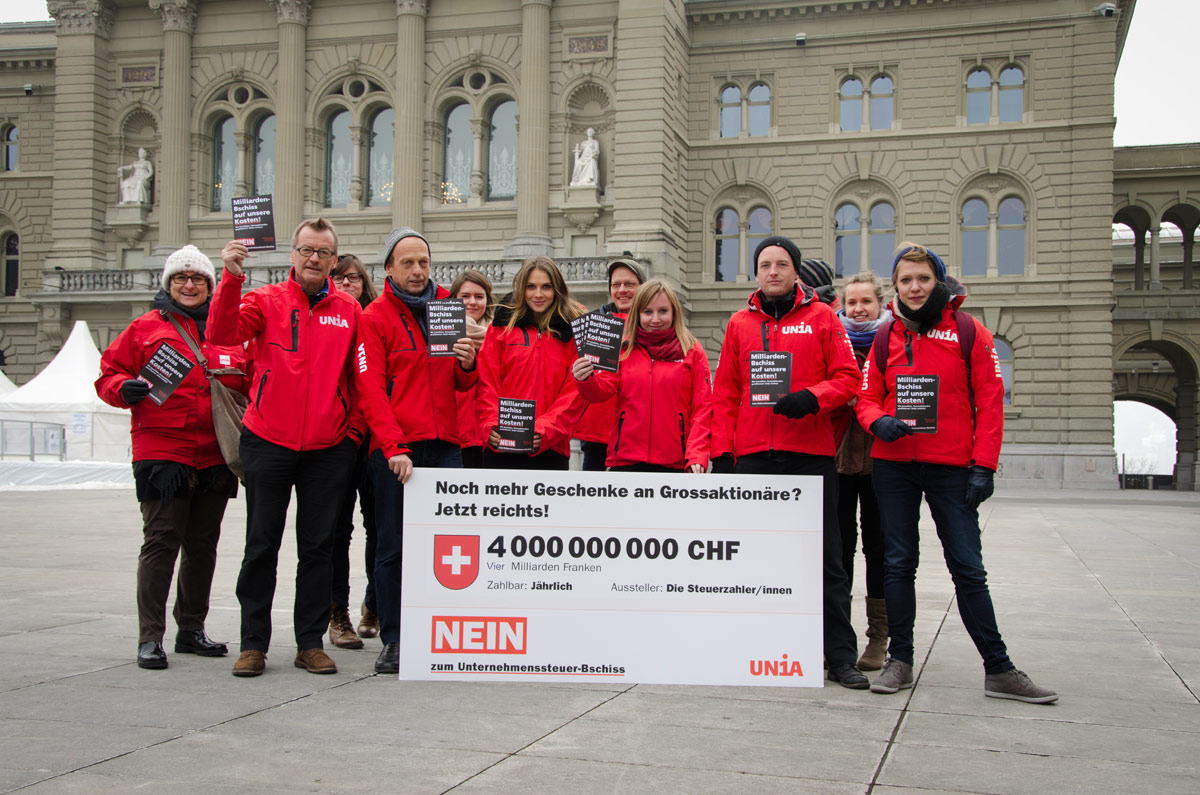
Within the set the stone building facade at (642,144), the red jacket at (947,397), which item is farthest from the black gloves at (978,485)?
the stone building facade at (642,144)

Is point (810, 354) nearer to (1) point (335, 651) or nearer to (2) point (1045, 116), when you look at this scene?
(1) point (335, 651)

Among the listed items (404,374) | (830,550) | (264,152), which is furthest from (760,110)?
(830,550)

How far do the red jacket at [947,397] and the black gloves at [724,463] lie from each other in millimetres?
763

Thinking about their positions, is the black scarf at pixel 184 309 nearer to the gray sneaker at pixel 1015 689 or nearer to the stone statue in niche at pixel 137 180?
the gray sneaker at pixel 1015 689

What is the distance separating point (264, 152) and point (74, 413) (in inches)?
654

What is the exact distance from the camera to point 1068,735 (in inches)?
187

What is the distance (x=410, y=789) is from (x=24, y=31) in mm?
49361

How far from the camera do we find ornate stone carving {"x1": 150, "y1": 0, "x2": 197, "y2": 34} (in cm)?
4041

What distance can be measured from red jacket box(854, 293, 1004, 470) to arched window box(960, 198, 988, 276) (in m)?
32.4

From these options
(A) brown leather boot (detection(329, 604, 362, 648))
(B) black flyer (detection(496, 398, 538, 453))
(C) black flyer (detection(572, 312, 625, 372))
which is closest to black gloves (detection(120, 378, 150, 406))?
(A) brown leather boot (detection(329, 604, 362, 648))

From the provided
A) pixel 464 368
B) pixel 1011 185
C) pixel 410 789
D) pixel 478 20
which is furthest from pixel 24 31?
pixel 410 789

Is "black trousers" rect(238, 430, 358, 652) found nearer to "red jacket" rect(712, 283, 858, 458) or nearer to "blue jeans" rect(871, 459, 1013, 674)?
"red jacket" rect(712, 283, 858, 458)

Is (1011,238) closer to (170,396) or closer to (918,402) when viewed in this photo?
(918,402)

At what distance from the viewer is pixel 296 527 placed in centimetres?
596
